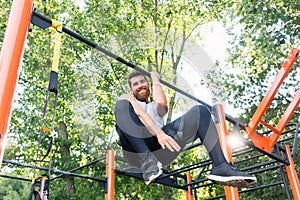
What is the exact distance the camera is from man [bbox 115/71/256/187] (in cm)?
214

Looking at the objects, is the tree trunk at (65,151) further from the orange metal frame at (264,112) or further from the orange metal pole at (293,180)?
the orange metal frame at (264,112)

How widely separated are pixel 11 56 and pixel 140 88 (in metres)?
1.16

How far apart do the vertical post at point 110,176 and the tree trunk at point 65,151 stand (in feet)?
13.0

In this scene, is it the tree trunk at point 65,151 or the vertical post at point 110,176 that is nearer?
the vertical post at point 110,176

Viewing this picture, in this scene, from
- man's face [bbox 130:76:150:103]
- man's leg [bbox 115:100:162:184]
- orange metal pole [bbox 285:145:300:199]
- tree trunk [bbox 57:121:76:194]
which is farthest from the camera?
tree trunk [bbox 57:121:76:194]

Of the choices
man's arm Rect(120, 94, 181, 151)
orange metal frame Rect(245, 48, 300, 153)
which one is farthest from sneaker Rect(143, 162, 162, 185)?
orange metal frame Rect(245, 48, 300, 153)

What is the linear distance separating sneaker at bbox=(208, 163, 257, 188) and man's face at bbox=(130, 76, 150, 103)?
71 cm

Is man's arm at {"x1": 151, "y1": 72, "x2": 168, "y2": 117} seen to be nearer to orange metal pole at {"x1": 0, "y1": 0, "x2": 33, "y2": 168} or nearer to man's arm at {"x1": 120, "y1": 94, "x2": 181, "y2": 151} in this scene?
man's arm at {"x1": 120, "y1": 94, "x2": 181, "y2": 151}

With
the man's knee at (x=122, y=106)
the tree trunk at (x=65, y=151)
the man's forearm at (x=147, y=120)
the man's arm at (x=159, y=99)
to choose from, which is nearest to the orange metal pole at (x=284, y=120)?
the man's arm at (x=159, y=99)

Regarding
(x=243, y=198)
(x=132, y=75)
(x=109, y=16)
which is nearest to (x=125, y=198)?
(x=243, y=198)

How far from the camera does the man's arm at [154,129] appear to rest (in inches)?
86.1

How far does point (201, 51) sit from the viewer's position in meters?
2.55

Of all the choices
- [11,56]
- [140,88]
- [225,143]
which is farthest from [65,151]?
[11,56]

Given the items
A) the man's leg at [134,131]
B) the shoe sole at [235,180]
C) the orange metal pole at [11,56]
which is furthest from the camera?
the man's leg at [134,131]
